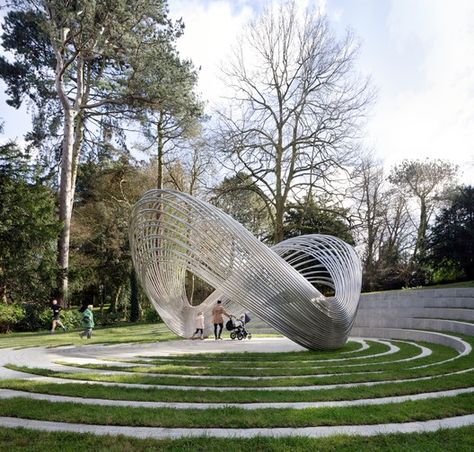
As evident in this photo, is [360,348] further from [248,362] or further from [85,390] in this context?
[85,390]

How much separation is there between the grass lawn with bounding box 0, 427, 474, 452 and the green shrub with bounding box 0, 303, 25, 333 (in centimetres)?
2055

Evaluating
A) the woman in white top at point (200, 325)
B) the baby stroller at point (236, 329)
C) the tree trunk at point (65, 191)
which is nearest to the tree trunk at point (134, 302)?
the tree trunk at point (65, 191)

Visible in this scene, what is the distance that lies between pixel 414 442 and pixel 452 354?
6.91m

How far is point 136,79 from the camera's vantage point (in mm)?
26984

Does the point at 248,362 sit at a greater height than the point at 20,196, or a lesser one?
lesser

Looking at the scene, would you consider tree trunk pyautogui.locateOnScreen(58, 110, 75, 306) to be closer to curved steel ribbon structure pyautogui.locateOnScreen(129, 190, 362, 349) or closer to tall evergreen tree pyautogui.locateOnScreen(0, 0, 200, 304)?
tall evergreen tree pyautogui.locateOnScreen(0, 0, 200, 304)

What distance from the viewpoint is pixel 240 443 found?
484cm

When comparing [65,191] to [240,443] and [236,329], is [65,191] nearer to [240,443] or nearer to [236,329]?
[236,329]

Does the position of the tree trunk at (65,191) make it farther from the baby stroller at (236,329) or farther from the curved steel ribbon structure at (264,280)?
the curved steel ribbon structure at (264,280)

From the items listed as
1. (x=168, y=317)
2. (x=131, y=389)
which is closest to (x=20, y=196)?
(x=168, y=317)

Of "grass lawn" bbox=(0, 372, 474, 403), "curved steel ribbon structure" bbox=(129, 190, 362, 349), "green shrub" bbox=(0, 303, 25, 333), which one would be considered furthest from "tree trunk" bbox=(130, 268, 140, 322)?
"grass lawn" bbox=(0, 372, 474, 403)

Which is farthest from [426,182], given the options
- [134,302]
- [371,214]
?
[134,302]

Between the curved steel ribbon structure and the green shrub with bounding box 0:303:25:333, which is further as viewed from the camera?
the green shrub with bounding box 0:303:25:333

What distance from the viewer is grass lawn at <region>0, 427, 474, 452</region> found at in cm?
465
